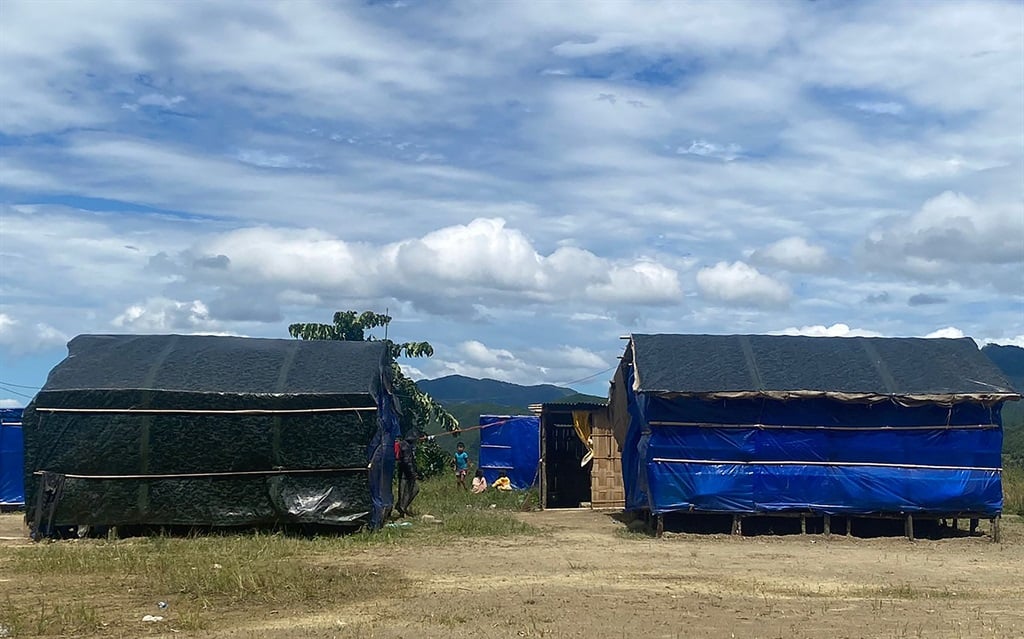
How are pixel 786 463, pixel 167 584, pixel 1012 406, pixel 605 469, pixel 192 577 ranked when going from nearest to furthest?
1. pixel 167 584
2. pixel 192 577
3. pixel 786 463
4. pixel 605 469
5. pixel 1012 406

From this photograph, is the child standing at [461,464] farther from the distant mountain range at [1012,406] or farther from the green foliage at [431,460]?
the distant mountain range at [1012,406]

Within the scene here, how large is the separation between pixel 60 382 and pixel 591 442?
33.5ft

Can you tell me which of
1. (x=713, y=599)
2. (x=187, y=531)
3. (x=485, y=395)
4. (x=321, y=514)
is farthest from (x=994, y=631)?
(x=485, y=395)

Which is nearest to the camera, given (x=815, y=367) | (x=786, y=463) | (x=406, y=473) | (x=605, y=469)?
(x=786, y=463)

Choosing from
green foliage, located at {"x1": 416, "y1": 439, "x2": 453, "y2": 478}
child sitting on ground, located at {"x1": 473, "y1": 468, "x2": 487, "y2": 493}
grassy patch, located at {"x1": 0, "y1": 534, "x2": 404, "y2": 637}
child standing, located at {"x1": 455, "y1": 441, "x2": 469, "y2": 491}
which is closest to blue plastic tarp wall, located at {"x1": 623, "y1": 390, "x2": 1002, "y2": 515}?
grassy patch, located at {"x1": 0, "y1": 534, "x2": 404, "y2": 637}

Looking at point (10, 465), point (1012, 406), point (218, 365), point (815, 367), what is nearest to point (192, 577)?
point (218, 365)

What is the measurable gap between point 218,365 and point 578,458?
9.69m

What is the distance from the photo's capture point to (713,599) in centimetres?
1008

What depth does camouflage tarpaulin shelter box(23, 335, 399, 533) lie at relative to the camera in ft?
50.3

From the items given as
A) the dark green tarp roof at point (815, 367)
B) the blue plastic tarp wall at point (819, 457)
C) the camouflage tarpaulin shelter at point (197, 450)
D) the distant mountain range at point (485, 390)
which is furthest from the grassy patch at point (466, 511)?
the distant mountain range at point (485, 390)

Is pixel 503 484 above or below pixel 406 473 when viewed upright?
below

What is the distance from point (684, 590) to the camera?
1065cm

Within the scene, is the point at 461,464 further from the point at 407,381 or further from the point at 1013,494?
the point at 1013,494

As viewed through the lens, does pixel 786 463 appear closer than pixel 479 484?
Yes
